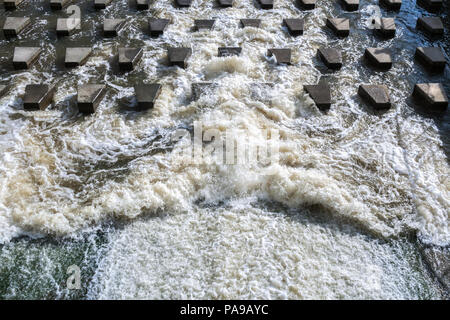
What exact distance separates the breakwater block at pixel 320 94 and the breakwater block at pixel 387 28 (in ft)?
6.41

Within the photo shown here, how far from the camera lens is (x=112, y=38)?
5.73 metres

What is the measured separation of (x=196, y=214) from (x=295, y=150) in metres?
1.31

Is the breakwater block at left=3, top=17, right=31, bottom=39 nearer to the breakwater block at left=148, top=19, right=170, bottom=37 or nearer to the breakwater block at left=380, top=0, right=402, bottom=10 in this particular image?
the breakwater block at left=148, top=19, right=170, bottom=37

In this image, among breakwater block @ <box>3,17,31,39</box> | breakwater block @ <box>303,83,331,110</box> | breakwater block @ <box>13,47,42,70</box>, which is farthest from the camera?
breakwater block @ <box>3,17,31,39</box>

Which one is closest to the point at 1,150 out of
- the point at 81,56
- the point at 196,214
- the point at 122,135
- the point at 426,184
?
the point at 122,135

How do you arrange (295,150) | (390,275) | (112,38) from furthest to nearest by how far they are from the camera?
1. (112,38)
2. (295,150)
3. (390,275)

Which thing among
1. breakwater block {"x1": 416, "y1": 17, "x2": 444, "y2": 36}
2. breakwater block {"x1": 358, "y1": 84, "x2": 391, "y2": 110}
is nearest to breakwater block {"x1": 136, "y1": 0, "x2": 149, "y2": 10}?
breakwater block {"x1": 358, "y1": 84, "x2": 391, "y2": 110}

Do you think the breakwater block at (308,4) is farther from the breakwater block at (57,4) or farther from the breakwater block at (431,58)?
the breakwater block at (57,4)

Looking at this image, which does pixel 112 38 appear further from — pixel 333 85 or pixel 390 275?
pixel 390 275

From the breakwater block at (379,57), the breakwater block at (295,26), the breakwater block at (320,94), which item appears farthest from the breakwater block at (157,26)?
the breakwater block at (379,57)

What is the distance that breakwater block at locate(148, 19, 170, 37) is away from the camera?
18.7ft

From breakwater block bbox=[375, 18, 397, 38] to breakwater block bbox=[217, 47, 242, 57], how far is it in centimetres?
239
